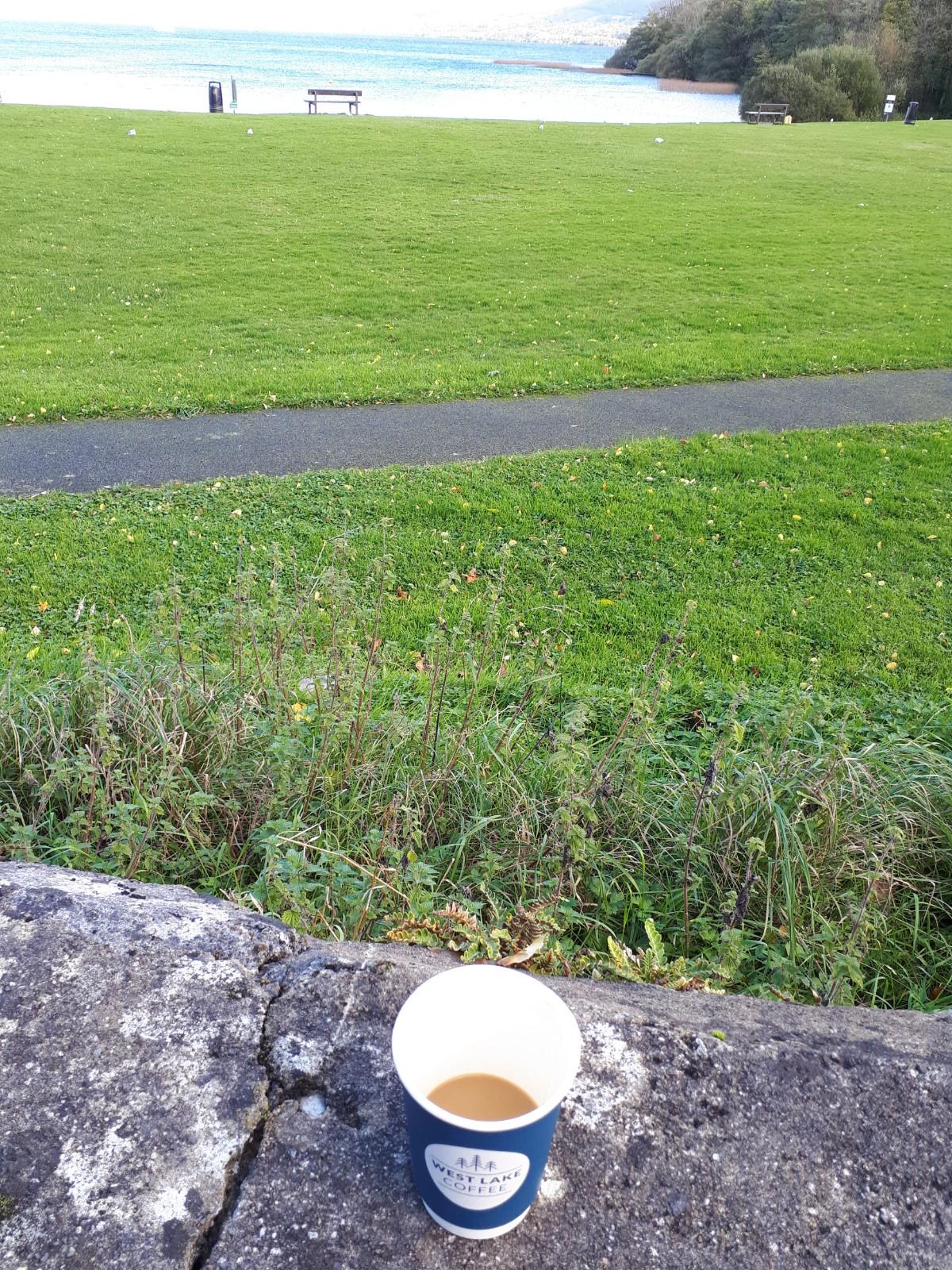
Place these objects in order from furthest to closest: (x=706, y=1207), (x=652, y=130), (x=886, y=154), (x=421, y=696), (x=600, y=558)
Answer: (x=652, y=130), (x=886, y=154), (x=600, y=558), (x=421, y=696), (x=706, y=1207)

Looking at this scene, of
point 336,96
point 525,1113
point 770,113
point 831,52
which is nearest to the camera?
point 525,1113

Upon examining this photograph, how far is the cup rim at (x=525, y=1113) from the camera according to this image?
1008mm

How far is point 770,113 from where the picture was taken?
37.6 m

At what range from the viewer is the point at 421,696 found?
3.82 m

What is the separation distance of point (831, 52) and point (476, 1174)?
4947cm

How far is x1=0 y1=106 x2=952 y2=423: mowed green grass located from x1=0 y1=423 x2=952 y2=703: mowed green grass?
2098mm

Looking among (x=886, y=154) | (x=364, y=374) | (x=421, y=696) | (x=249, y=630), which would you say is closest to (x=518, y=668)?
(x=421, y=696)

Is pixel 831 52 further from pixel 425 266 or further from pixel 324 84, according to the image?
pixel 425 266

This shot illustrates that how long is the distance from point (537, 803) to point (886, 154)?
28.1m

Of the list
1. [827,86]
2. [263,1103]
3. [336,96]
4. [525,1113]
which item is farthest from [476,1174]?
[827,86]

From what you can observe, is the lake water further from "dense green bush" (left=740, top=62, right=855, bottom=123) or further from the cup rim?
the cup rim

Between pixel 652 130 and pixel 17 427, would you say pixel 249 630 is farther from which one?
pixel 652 130

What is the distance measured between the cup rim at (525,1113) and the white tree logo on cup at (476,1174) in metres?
0.04

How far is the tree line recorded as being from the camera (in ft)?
128
